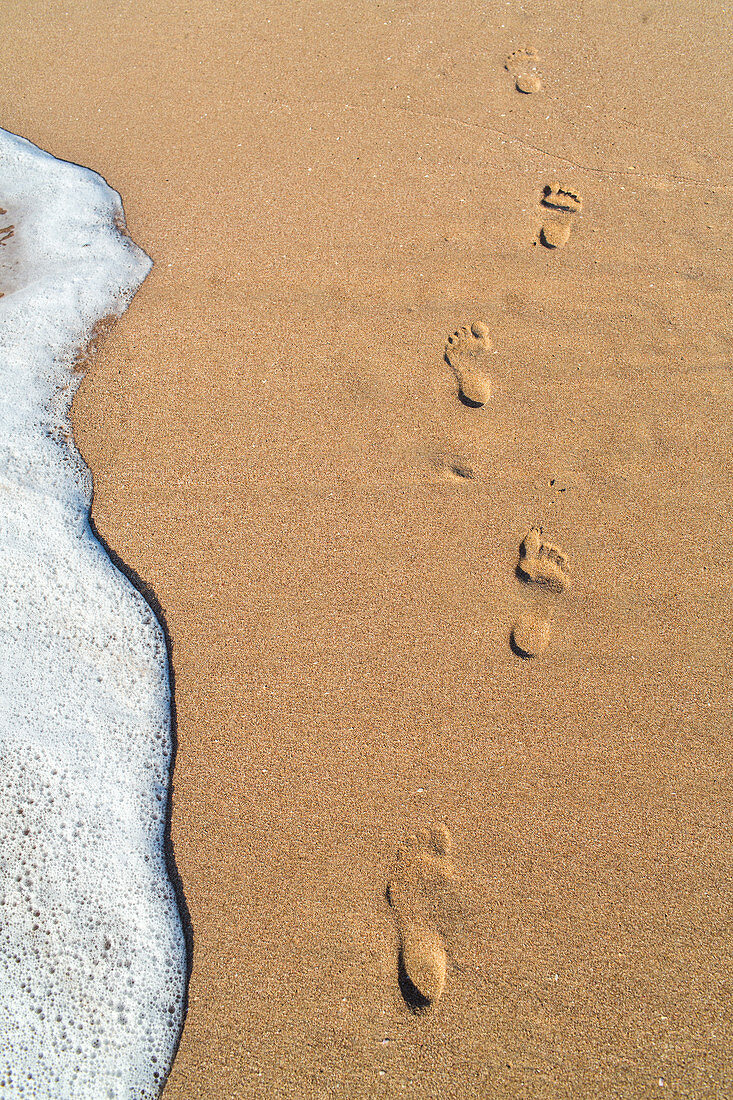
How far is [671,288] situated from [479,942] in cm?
283

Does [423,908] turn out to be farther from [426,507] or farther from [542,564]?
[426,507]

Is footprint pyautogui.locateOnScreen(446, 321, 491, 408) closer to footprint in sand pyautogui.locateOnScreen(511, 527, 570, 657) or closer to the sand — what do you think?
the sand

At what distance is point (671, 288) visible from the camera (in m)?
3.06

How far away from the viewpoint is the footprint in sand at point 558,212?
3.17 m

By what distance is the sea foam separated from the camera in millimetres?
2002

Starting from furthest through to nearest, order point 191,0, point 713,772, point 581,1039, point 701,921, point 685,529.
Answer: point 191,0 < point 685,529 < point 713,772 < point 701,921 < point 581,1039

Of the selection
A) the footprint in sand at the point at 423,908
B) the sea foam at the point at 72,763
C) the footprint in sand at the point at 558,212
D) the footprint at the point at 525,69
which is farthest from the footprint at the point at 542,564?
the footprint at the point at 525,69

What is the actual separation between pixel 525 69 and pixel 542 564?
301cm

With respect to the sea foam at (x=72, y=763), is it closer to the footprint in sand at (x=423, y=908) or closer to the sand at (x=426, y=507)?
the sand at (x=426, y=507)

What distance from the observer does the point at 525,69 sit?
3.71 meters

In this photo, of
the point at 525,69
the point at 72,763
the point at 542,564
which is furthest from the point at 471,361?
the point at 72,763

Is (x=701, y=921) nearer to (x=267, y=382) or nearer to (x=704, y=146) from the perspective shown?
(x=267, y=382)

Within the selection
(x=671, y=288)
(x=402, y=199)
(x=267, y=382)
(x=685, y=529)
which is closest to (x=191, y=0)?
(x=402, y=199)

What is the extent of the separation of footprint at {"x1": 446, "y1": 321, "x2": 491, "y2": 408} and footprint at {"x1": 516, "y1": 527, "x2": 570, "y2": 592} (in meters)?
0.65
